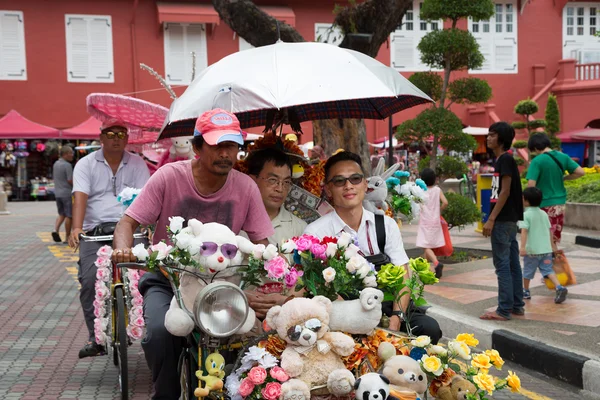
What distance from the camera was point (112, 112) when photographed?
6211 mm

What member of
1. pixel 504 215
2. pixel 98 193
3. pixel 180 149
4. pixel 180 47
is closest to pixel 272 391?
pixel 98 193

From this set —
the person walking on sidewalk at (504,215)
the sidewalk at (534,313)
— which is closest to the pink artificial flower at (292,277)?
the sidewalk at (534,313)

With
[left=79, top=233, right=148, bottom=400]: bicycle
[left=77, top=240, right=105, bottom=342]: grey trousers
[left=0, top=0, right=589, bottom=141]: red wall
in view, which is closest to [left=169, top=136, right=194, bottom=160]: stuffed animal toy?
[left=77, top=240, right=105, bottom=342]: grey trousers

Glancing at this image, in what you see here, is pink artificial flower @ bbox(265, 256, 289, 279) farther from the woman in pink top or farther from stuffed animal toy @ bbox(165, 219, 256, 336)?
the woman in pink top

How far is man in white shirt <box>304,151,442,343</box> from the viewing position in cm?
422

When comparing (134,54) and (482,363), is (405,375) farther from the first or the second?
(134,54)

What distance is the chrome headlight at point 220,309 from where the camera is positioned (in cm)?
315

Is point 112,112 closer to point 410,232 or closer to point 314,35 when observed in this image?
point 410,232

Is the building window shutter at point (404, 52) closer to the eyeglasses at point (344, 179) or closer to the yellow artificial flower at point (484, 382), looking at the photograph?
the eyeglasses at point (344, 179)

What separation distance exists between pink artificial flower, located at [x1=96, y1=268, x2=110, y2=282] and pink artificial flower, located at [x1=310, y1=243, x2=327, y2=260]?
258 cm

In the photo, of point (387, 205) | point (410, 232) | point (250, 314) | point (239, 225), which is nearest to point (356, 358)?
point (250, 314)

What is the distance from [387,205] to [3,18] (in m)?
26.9

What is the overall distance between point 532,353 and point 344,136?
236 inches

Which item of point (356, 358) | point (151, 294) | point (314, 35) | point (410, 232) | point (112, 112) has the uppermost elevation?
point (314, 35)
